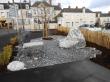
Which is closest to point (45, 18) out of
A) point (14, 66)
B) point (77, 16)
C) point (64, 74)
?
point (14, 66)

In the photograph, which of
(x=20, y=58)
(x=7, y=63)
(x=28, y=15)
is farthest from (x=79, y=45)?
(x=28, y=15)

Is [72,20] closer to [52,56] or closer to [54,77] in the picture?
[52,56]

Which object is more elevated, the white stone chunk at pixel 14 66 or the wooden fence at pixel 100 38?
the wooden fence at pixel 100 38

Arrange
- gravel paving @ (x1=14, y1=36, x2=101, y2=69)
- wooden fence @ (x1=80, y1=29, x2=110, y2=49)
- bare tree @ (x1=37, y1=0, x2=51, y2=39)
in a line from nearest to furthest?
A: gravel paving @ (x1=14, y1=36, x2=101, y2=69) → wooden fence @ (x1=80, y1=29, x2=110, y2=49) → bare tree @ (x1=37, y1=0, x2=51, y2=39)

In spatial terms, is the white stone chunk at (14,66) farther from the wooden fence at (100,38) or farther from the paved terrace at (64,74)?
the wooden fence at (100,38)

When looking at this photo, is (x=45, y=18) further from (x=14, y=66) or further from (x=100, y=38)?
(x=14, y=66)

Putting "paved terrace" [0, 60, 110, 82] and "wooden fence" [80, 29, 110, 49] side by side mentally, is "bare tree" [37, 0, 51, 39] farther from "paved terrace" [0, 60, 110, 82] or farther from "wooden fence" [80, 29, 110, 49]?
"paved terrace" [0, 60, 110, 82]

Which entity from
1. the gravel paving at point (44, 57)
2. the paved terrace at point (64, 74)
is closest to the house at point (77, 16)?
the gravel paving at point (44, 57)

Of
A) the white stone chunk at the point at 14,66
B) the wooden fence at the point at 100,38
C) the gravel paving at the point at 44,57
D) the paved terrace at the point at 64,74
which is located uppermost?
the wooden fence at the point at 100,38

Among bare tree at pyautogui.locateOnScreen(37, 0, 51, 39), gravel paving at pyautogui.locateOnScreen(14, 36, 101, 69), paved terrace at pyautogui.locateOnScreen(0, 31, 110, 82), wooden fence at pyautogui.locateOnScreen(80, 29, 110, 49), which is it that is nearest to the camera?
paved terrace at pyautogui.locateOnScreen(0, 31, 110, 82)

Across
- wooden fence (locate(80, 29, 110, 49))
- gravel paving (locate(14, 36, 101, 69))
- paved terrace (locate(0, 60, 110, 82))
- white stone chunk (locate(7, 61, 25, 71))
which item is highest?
wooden fence (locate(80, 29, 110, 49))

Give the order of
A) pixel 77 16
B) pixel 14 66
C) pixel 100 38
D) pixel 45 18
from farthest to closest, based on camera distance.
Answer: pixel 77 16 < pixel 45 18 < pixel 100 38 < pixel 14 66

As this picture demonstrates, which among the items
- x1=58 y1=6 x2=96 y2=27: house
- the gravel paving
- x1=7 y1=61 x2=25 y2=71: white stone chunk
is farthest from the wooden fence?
x1=58 y1=6 x2=96 y2=27: house

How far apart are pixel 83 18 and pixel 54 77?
306ft
